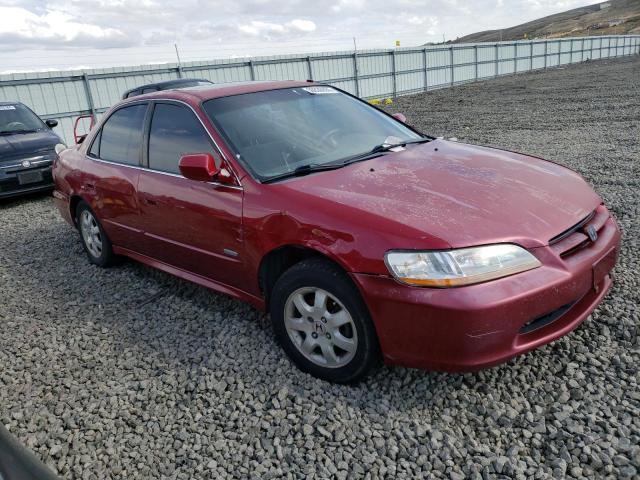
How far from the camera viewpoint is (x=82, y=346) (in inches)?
141

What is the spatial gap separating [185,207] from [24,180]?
6.09 metres

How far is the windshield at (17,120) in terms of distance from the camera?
348 inches

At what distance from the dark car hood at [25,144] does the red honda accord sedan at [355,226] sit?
496cm

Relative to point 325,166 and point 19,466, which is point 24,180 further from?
point 19,466

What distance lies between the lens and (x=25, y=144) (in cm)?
841

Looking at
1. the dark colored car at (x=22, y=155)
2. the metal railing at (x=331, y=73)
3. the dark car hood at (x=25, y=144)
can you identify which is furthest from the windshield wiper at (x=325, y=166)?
the metal railing at (x=331, y=73)

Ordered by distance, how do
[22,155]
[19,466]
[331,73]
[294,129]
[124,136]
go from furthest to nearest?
[331,73]
[22,155]
[124,136]
[294,129]
[19,466]

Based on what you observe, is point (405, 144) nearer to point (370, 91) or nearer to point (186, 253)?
point (186, 253)

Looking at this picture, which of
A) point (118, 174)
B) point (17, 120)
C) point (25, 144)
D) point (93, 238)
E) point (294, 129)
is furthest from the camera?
point (17, 120)

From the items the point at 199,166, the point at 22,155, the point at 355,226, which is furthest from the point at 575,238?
the point at 22,155

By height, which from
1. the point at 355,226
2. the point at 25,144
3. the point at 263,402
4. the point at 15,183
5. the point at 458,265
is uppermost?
the point at 355,226

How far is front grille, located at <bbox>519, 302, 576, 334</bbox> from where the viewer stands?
7.88 ft

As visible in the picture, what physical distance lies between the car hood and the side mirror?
1.58 feet

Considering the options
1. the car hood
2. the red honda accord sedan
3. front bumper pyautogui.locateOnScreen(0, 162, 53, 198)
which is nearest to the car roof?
the red honda accord sedan
